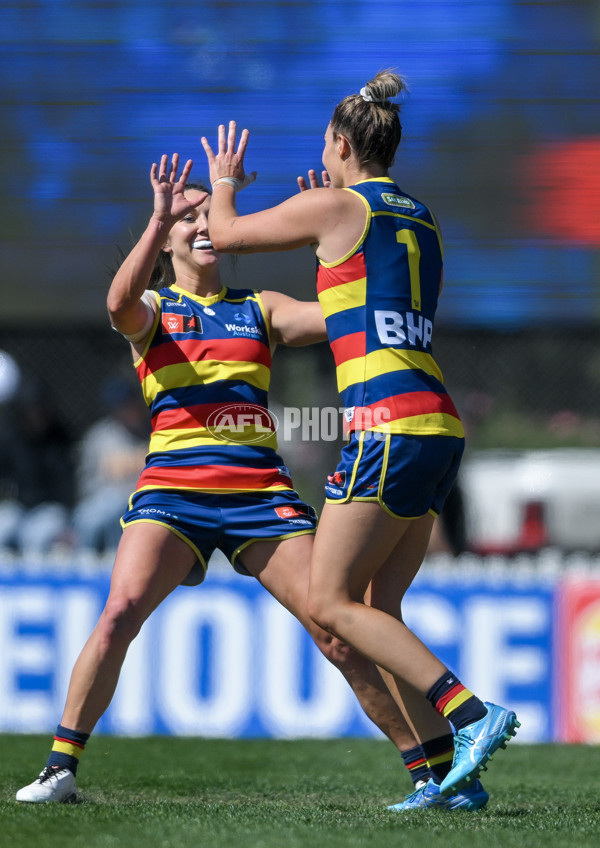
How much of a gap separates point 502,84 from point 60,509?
160 inches

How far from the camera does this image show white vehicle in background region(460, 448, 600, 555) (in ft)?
33.2

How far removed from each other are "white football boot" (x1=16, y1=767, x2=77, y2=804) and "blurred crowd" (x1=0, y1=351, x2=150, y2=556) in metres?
3.61

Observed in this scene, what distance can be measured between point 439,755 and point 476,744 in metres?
0.42

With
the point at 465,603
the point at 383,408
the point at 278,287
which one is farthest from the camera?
the point at 278,287

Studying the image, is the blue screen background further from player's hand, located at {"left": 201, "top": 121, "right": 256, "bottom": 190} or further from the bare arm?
player's hand, located at {"left": 201, "top": 121, "right": 256, "bottom": 190}

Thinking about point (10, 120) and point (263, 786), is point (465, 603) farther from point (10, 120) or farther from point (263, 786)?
point (10, 120)

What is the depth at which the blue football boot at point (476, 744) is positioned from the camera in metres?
3.15

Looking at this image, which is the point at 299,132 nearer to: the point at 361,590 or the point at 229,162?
the point at 229,162

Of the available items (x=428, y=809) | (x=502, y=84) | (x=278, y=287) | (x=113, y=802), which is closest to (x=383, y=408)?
(x=428, y=809)

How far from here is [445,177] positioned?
25.2ft

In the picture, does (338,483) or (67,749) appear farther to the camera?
(67,749)

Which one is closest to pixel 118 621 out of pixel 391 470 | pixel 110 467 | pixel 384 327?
pixel 391 470

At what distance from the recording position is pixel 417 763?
366cm

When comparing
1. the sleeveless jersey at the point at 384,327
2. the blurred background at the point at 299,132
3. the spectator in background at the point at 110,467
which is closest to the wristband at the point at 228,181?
the sleeveless jersey at the point at 384,327
